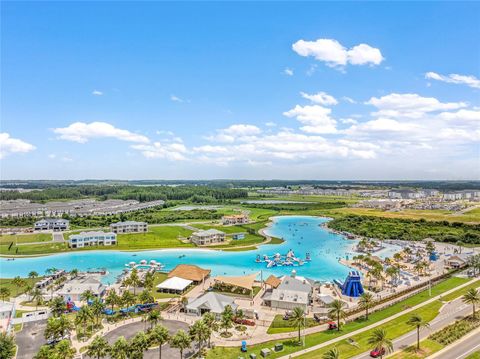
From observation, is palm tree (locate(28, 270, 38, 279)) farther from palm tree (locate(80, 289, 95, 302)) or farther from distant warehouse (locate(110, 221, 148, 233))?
distant warehouse (locate(110, 221, 148, 233))

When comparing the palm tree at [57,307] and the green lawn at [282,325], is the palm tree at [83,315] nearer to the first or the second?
the palm tree at [57,307]

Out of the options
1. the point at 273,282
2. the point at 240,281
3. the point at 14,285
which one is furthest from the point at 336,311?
the point at 14,285

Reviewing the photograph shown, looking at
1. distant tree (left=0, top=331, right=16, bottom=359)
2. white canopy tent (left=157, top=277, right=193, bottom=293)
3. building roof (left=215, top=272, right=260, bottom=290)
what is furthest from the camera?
white canopy tent (left=157, top=277, right=193, bottom=293)

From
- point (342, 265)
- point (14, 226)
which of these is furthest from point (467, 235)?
point (14, 226)

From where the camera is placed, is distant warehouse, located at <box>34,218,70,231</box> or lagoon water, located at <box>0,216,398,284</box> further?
distant warehouse, located at <box>34,218,70,231</box>

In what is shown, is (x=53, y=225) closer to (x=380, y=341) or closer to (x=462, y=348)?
(x=380, y=341)

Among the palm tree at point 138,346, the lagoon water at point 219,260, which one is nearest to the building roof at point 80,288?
the lagoon water at point 219,260

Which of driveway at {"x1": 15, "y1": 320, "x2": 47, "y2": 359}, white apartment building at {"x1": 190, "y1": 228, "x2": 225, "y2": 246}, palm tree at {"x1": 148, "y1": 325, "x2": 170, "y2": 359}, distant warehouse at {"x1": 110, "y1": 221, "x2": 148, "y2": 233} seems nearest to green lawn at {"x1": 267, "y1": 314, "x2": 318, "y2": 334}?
palm tree at {"x1": 148, "y1": 325, "x2": 170, "y2": 359}
